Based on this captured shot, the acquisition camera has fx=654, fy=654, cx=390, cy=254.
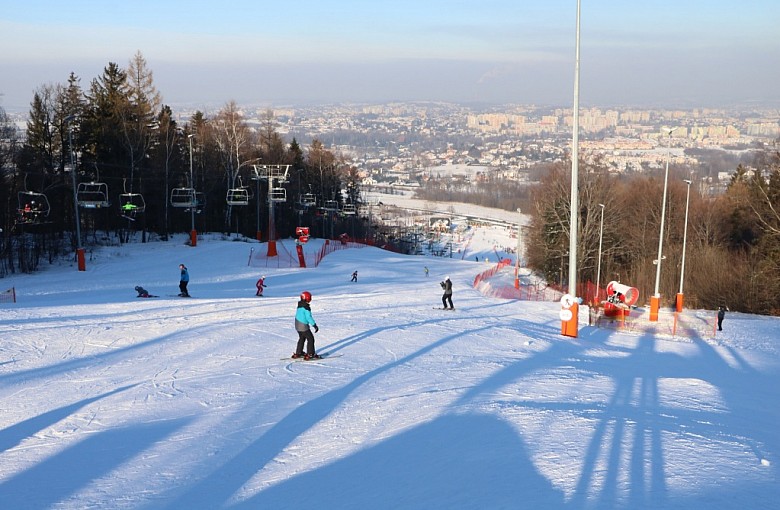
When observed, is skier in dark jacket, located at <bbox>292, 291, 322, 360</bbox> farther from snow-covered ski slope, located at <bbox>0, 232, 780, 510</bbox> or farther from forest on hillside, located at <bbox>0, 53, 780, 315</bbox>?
forest on hillside, located at <bbox>0, 53, 780, 315</bbox>

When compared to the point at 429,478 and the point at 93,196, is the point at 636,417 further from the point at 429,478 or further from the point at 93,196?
the point at 93,196

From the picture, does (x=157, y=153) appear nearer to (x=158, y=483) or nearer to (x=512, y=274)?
(x=512, y=274)

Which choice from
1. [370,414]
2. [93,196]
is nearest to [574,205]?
[370,414]

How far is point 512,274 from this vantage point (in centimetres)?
4928

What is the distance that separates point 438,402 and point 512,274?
131 feet

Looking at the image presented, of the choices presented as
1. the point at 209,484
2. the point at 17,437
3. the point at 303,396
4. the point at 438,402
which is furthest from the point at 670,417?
the point at 17,437

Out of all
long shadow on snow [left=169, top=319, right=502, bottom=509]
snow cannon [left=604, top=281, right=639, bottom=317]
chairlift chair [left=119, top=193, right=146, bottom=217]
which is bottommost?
snow cannon [left=604, top=281, right=639, bottom=317]

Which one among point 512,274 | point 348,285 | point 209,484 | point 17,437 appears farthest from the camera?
point 512,274

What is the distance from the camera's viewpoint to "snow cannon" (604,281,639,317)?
2795cm

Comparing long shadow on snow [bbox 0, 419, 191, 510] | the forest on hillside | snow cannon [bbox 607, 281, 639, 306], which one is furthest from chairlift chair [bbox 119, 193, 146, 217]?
long shadow on snow [bbox 0, 419, 191, 510]

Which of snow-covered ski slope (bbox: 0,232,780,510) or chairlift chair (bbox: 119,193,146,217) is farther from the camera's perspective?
chairlift chair (bbox: 119,193,146,217)

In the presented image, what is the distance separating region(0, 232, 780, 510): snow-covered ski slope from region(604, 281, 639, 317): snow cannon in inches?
249

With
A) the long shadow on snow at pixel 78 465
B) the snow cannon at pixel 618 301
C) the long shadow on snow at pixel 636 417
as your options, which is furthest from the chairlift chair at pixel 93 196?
the long shadow on snow at pixel 78 465

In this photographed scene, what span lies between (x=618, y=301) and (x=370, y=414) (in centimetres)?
2202
